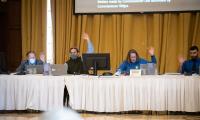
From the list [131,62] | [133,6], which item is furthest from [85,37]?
[131,62]

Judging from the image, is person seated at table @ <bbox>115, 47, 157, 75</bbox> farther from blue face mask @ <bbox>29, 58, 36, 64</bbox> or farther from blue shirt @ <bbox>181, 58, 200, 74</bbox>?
blue face mask @ <bbox>29, 58, 36, 64</bbox>

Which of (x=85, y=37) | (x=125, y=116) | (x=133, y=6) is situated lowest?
(x=125, y=116)

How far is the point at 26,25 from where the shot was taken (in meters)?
8.32

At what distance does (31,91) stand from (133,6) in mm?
3275

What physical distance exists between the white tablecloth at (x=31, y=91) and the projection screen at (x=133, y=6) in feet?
8.86

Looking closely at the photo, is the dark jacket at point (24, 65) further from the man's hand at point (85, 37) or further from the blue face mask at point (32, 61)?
the man's hand at point (85, 37)

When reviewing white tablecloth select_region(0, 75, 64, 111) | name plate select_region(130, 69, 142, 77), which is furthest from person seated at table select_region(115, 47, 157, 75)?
white tablecloth select_region(0, 75, 64, 111)

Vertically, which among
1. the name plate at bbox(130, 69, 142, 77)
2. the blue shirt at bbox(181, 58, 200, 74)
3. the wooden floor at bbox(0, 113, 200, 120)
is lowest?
the wooden floor at bbox(0, 113, 200, 120)

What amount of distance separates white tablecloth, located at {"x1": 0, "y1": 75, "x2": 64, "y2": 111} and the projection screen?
2.70 metres

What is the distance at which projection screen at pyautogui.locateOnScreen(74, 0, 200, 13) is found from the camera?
25.0 feet

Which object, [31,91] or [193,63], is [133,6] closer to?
[193,63]

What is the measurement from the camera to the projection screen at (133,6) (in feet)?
25.0

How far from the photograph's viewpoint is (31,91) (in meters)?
5.73

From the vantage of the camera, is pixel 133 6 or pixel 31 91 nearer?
pixel 31 91
